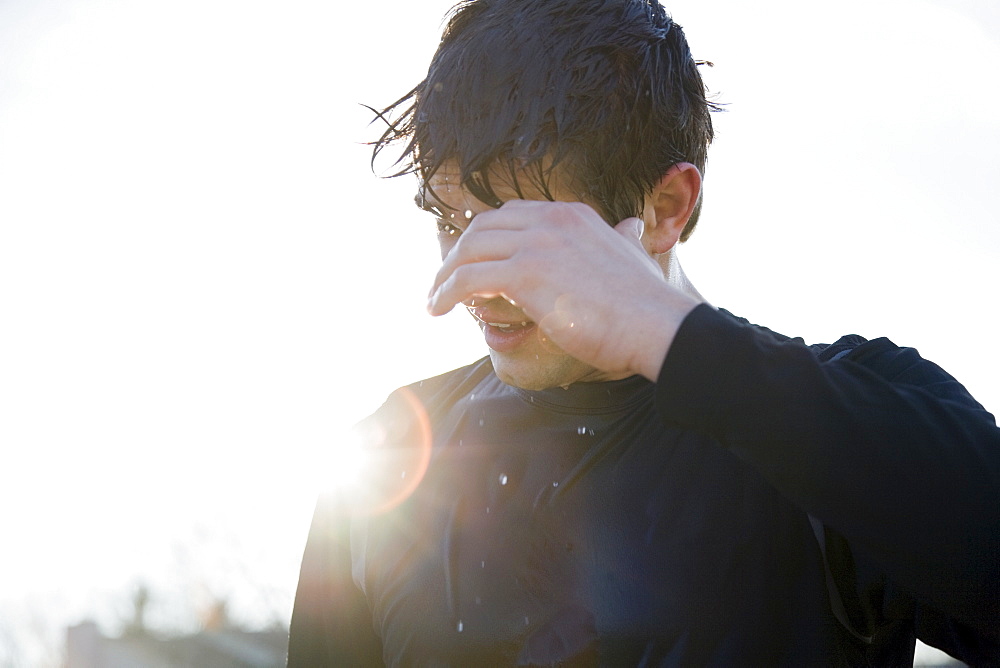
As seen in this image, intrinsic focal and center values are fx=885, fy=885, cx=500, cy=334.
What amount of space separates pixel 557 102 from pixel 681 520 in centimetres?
113

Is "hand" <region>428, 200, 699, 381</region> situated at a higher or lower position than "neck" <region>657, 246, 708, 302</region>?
Answer: lower

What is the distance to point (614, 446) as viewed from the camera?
2281mm

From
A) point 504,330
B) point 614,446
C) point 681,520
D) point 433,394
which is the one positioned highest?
point 504,330

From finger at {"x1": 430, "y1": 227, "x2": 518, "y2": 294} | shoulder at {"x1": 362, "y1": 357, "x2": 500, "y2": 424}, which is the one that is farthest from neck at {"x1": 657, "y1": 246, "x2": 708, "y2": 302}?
finger at {"x1": 430, "y1": 227, "x2": 518, "y2": 294}

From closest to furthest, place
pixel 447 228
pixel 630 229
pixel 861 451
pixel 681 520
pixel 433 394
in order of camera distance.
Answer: pixel 861 451 < pixel 630 229 < pixel 681 520 < pixel 447 228 < pixel 433 394

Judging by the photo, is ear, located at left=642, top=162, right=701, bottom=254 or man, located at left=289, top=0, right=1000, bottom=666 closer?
man, located at left=289, top=0, right=1000, bottom=666

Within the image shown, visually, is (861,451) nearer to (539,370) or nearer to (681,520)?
(681,520)

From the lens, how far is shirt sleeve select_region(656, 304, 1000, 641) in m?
1.43

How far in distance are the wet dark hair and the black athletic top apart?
0.61 meters

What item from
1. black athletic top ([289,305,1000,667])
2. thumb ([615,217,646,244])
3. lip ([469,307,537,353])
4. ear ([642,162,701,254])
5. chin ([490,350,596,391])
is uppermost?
ear ([642,162,701,254])

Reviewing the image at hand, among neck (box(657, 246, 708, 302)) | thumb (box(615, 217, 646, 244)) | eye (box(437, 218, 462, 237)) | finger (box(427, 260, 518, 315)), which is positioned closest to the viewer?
finger (box(427, 260, 518, 315))

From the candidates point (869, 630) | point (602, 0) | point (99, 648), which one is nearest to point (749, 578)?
point (869, 630)

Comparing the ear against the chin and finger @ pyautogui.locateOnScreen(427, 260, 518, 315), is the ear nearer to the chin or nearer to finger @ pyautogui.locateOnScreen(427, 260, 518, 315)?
the chin

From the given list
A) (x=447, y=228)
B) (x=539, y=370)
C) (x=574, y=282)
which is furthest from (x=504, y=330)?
(x=574, y=282)
